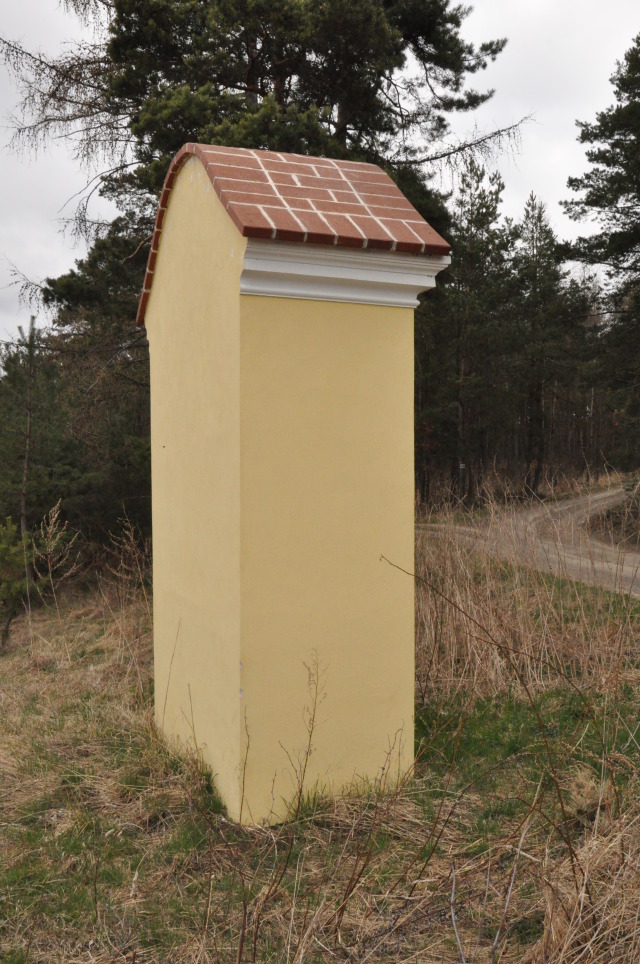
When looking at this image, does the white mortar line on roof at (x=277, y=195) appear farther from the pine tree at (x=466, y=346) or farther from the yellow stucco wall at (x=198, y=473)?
the pine tree at (x=466, y=346)

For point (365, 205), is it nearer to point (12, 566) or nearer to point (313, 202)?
point (313, 202)

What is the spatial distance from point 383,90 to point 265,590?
8.92 meters

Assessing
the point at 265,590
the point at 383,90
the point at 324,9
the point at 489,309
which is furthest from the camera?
the point at 489,309

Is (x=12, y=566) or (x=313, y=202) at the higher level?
(x=313, y=202)

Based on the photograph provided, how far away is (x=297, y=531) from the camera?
3.60 metres

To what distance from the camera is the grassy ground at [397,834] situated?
8.18 feet

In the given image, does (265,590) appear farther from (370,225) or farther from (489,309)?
(489,309)

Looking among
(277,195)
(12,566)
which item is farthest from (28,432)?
(277,195)

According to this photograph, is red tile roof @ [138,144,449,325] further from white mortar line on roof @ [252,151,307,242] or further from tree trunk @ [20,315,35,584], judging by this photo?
tree trunk @ [20,315,35,584]

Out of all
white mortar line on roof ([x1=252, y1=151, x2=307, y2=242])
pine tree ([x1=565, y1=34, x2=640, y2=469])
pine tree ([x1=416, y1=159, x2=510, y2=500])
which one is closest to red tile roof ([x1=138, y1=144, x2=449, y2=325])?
white mortar line on roof ([x1=252, y1=151, x2=307, y2=242])

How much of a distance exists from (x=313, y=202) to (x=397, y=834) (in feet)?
9.64

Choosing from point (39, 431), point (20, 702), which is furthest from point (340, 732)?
point (39, 431)

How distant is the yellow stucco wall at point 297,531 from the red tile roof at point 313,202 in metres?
0.15

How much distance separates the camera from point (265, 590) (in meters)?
3.52
